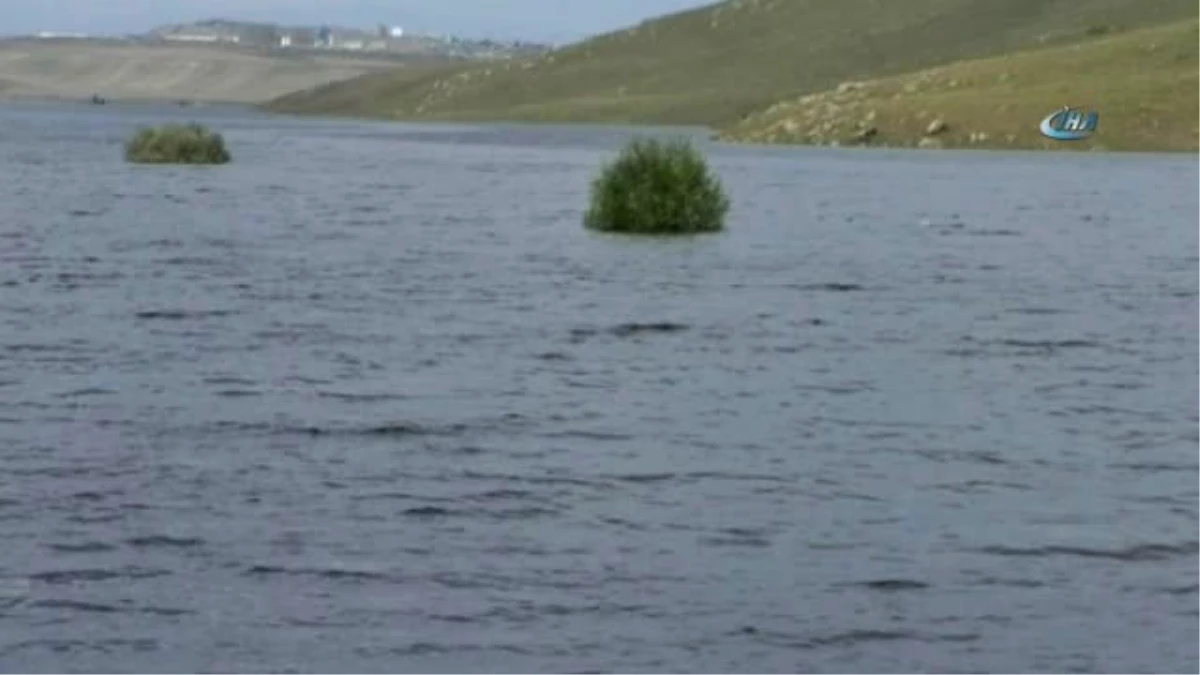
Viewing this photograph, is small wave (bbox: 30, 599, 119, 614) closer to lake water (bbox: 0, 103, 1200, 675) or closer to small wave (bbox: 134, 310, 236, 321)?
lake water (bbox: 0, 103, 1200, 675)

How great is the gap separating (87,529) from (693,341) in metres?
15.7

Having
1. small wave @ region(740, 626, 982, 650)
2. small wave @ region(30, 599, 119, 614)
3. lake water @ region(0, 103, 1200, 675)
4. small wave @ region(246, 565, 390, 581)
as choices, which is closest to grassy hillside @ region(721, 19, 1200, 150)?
lake water @ region(0, 103, 1200, 675)

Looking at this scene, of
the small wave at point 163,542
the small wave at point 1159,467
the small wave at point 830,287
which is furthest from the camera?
the small wave at point 830,287

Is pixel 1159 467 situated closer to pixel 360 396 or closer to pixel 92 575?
pixel 360 396

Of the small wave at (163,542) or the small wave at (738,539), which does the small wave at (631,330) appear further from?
the small wave at (163,542)

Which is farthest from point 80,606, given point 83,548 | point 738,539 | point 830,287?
point 830,287

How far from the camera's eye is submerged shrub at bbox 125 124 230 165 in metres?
88.6

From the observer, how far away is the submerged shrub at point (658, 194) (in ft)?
173

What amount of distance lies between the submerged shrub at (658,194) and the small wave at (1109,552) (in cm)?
3099

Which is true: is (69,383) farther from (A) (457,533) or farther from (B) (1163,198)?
(B) (1163,198)

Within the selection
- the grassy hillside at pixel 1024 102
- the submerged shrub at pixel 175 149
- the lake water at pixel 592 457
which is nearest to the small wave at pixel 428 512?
the lake water at pixel 592 457

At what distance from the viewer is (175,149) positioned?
8938 centimetres

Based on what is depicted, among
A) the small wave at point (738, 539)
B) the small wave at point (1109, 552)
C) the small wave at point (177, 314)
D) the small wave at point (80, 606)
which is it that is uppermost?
the small wave at point (80, 606)

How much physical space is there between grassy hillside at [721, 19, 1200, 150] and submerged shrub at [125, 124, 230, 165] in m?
44.9
